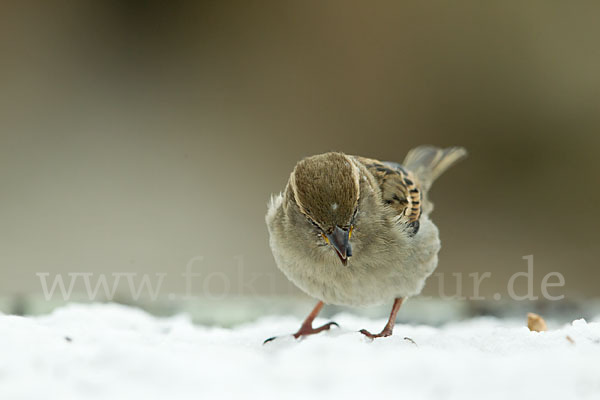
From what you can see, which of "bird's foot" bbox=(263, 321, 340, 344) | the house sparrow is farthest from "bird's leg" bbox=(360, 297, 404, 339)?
"bird's foot" bbox=(263, 321, 340, 344)

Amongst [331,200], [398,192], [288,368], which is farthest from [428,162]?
[288,368]

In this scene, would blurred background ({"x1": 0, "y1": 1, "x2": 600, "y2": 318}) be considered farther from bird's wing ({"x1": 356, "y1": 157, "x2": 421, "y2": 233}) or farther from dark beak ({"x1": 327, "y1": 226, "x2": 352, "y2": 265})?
dark beak ({"x1": 327, "y1": 226, "x2": 352, "y2": 265})

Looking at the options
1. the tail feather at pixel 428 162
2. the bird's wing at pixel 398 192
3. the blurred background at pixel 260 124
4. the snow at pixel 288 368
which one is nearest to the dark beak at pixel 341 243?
the snow at pixel 288 368

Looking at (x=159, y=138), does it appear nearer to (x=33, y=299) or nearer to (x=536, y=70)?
(x=536, y=70)

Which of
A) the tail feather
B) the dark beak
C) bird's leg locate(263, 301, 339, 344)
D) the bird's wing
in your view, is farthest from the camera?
the tail feather

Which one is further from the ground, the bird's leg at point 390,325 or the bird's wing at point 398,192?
the bird's wing at point 398,192

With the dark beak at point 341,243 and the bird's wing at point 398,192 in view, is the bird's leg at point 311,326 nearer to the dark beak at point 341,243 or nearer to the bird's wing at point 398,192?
the dark beak at point 341,243

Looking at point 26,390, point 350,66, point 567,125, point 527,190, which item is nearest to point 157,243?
point 350,66
